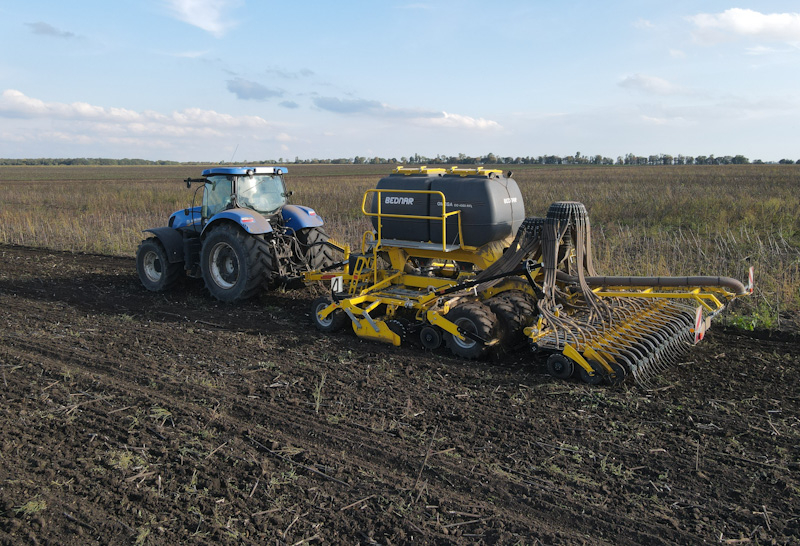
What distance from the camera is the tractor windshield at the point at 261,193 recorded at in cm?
880

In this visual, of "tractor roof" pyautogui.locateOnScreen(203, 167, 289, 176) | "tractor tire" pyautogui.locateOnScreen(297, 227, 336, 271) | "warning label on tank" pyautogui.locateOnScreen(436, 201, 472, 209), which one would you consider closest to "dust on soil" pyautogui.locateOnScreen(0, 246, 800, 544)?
"warning label on tank" pyautogui.locateOnScreen(436, 201, 472, 209)

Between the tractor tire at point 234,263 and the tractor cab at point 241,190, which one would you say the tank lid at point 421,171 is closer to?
the tractor tire at point 234,263

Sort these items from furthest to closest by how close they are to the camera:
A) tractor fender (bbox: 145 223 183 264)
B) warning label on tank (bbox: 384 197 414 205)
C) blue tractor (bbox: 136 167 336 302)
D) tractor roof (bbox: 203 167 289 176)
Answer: tractor fender (bbox: 145 223 183 264) < tractor roof (bbox: 203 167 289 176) < blue tractor (bbox: 136 167 336 302) < warning label on tank (bbox: 384 197 414 205)

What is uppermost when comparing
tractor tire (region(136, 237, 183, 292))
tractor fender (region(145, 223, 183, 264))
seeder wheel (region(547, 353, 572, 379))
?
tractor fender (region(145, 223, 183, 264))

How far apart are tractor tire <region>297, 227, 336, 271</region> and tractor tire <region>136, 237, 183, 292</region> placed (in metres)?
2.03

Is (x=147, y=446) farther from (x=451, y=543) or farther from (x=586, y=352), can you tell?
(x=586, y=352)

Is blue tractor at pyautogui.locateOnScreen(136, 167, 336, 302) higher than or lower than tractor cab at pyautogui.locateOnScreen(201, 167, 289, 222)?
lower

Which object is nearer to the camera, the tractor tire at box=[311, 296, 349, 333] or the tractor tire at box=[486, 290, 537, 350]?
the tractor tire at box=[486, 290, 537, 350]

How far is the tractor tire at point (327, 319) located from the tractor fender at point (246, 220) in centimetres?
157

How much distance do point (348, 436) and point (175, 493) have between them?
1227 mm

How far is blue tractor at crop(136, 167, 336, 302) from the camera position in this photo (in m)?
8.29

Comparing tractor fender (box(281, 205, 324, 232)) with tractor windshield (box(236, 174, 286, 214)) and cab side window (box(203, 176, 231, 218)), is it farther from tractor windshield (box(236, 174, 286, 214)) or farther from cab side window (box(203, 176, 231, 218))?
cab side window (box(203, 176, 231, 218))

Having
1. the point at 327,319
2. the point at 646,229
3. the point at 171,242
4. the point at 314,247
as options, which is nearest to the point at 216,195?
the point at 171,242

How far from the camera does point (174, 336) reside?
6.91 metres
